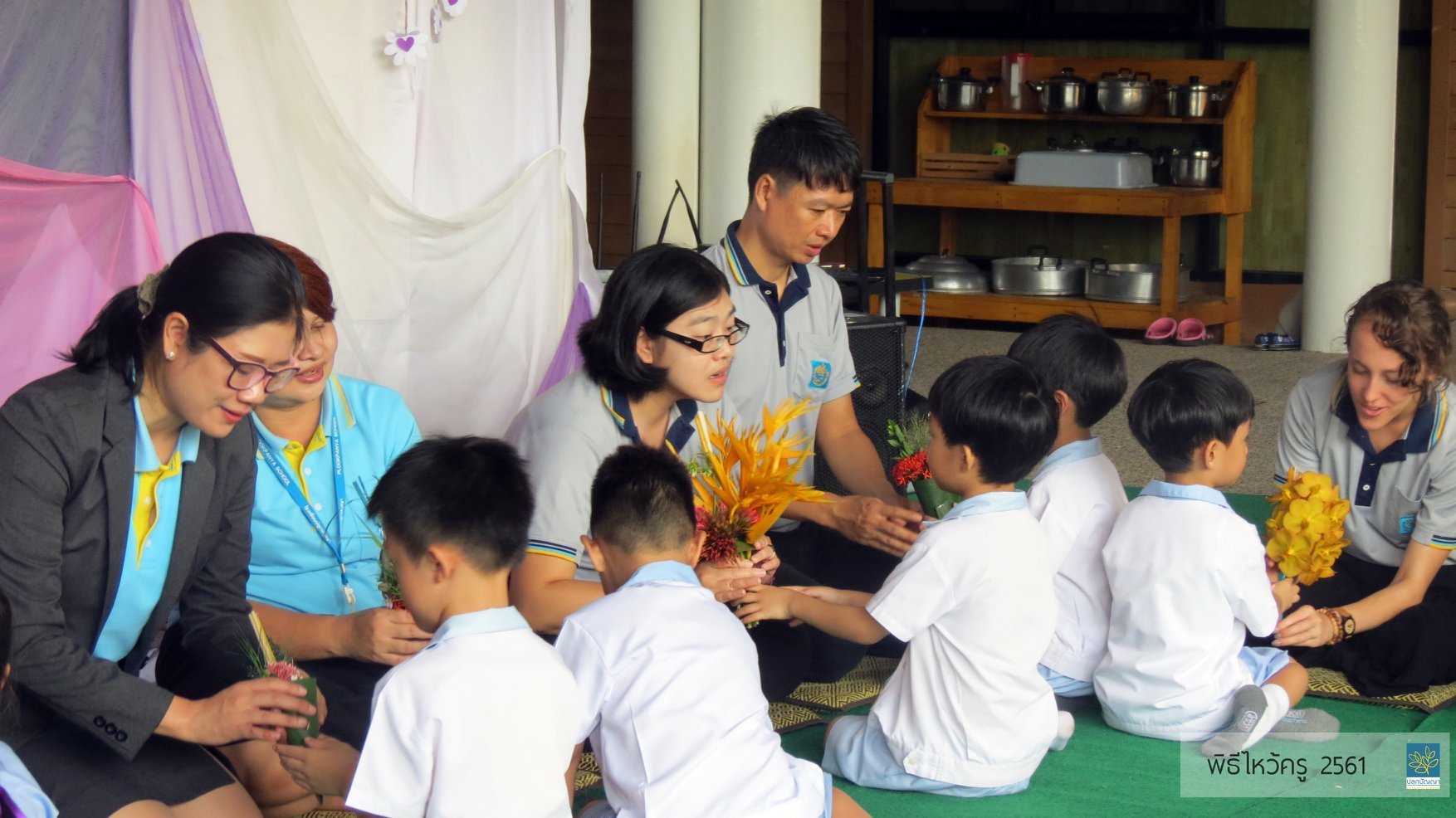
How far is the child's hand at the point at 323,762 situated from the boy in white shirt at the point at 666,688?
0.34 meters

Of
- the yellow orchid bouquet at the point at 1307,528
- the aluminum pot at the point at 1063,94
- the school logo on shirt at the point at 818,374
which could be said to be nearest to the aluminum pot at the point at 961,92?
the aluminum pot at the point at 1063,94

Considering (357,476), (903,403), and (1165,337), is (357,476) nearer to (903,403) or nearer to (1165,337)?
(903,403)

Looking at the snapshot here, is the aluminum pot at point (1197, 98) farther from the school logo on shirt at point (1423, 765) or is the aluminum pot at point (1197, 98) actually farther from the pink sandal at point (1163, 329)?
the school logo on shirt at point (1423, 765)

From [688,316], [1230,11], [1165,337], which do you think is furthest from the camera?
[1230,11]

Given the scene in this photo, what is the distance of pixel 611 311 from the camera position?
2676 millimetres

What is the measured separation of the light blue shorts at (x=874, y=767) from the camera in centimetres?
271

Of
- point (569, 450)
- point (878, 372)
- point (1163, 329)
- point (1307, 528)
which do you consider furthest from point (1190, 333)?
point (569, 450)

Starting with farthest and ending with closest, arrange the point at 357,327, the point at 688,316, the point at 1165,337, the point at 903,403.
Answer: the point at 1165,337
the point at 903,403
the point at 357,327
the point at 688,316

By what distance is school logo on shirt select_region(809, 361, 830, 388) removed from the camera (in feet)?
11.3

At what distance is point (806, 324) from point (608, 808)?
1.50 meters

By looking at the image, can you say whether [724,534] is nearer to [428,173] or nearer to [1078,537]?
[1078,537]

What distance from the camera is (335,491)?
2.64m

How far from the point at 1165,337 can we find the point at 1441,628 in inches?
187

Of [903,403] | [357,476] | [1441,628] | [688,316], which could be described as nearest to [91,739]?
[357,476]
